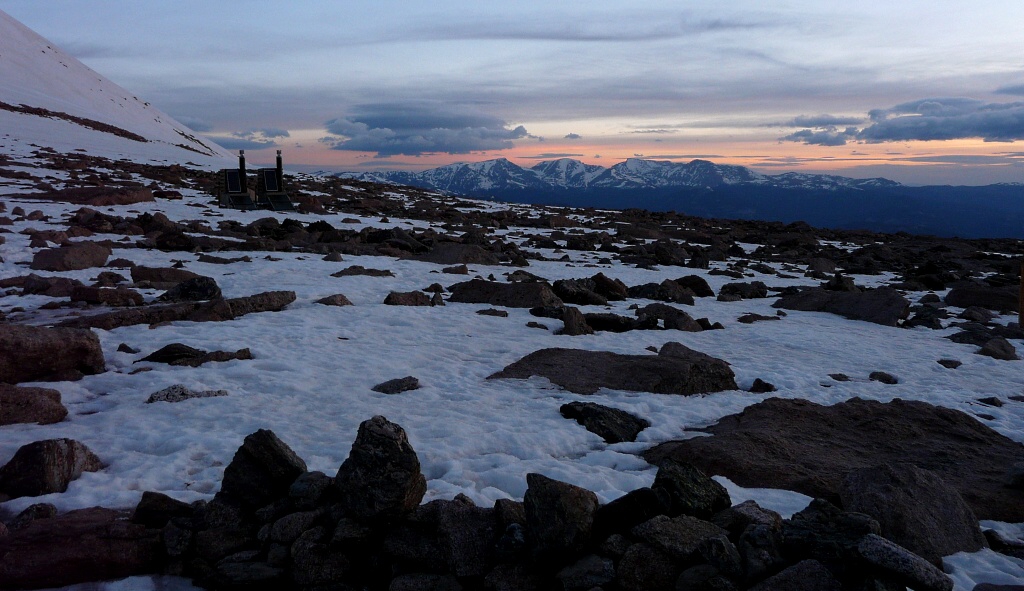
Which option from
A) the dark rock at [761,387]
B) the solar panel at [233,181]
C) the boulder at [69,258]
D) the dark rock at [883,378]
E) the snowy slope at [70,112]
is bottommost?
the dark rock at [883,378]

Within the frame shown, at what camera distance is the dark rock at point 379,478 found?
5512mm

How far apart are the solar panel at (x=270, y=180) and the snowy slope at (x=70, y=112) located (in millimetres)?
21238

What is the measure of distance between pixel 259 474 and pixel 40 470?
2.06 m

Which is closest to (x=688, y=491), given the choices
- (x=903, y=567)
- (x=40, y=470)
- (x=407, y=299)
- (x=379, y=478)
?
(x=903, y=567)

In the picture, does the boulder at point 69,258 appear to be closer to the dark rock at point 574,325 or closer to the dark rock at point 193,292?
the dark rock at point 193,292

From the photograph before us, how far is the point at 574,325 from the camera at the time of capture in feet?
47.5

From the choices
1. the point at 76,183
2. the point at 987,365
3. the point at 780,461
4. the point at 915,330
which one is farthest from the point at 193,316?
the point at 76,183

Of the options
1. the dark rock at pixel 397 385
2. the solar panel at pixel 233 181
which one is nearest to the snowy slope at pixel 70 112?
the solar panel at pixel 233 181

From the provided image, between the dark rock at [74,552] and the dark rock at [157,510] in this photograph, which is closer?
the dark rock at [74,552]

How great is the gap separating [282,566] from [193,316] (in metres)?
9.11

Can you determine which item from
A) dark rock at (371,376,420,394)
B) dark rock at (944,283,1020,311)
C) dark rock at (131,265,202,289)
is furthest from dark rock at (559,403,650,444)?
dark rock at (944,283,1020,311)

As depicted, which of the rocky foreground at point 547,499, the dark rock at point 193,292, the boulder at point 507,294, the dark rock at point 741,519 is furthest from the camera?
the boulder at point 507,294

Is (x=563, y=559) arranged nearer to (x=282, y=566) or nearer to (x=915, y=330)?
(x=282, y=566)

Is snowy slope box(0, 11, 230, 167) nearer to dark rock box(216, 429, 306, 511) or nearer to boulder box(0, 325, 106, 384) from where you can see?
boulder box(0, 325, 106, 384)
